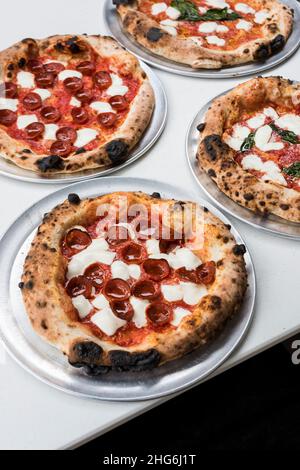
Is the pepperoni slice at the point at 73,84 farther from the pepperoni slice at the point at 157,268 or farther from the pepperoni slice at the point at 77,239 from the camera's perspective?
the pepperoni slice at the point at 157,268

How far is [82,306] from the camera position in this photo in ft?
7.72

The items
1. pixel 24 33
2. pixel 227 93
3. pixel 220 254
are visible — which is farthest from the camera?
pixel 24 33

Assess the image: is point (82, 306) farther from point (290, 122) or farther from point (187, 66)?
point (187, 66)

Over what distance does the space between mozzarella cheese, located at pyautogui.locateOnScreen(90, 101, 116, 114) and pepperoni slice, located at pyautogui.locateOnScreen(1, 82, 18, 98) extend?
435 millimetres

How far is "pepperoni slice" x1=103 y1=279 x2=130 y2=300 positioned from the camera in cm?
240

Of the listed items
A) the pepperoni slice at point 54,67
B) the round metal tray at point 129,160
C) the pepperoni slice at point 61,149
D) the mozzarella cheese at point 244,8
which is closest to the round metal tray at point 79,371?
the round metal tray at point 129,160

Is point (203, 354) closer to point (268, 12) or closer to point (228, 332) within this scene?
point (228, 332)

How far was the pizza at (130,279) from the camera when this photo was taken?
7.25 feet

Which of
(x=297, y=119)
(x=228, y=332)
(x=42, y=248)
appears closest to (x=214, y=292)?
(x=228, y=332)

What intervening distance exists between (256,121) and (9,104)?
1328 millimetres

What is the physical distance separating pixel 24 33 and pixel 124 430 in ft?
8.10

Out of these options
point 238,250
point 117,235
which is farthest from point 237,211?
point 117,235

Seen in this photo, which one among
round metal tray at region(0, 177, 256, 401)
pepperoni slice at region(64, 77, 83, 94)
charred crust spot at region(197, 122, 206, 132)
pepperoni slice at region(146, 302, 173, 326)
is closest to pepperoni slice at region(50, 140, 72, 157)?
pepperoni slice at region(64, 77, 83, 94)

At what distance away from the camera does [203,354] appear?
2271mm
